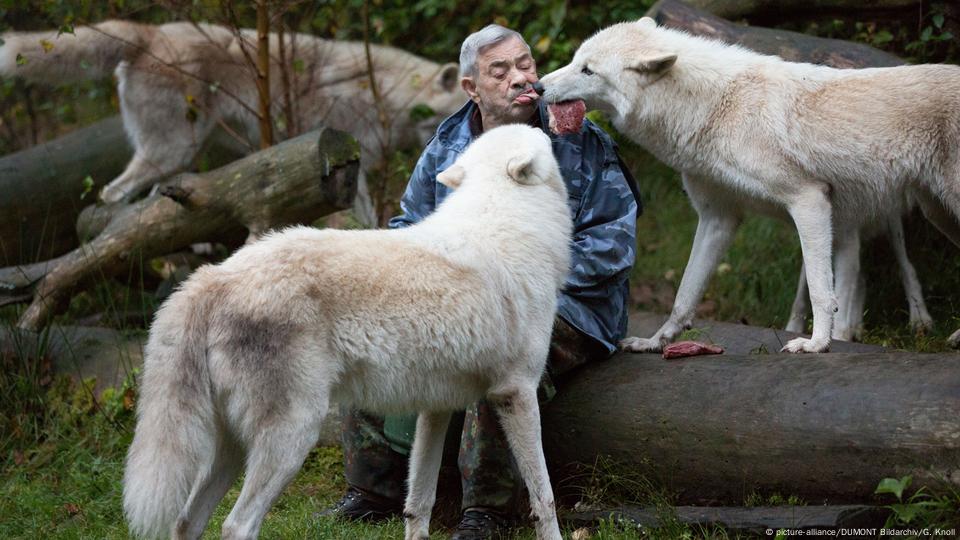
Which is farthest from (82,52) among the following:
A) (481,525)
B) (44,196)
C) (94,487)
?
(481,525)

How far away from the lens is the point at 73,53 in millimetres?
8148

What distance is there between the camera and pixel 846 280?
5883 mm

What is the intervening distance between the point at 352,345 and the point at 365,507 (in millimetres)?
1402

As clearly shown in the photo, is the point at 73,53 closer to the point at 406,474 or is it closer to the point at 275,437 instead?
the point at 406,474

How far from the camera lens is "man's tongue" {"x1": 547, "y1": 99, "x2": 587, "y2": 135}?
4.41m

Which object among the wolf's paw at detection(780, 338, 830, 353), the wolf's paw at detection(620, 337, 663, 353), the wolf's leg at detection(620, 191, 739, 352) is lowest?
the wolf's paw at detection(620, 337, 663, 353)

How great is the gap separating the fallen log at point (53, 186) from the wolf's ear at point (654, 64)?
4089mm

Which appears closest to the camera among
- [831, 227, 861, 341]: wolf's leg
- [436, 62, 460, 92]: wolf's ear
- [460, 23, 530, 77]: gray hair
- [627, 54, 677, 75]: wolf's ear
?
[460, 23, 530, 77]: gray hair

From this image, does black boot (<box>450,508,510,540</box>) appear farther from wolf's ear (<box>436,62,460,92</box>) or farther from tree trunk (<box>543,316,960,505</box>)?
wolf's ear (<box>436,62,460,92</box>)

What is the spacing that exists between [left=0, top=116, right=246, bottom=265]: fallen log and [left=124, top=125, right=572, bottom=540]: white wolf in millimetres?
4241

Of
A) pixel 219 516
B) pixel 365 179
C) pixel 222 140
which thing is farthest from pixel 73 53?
pixel 219 516

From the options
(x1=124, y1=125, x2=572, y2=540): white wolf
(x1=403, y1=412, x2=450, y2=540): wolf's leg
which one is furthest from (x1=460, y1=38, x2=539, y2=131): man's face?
(x1=403, y1=412, x2=450, y2=540): wolf's leg

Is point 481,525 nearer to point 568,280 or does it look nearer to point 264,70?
point 568,280

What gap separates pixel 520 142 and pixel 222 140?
532 centimetres
